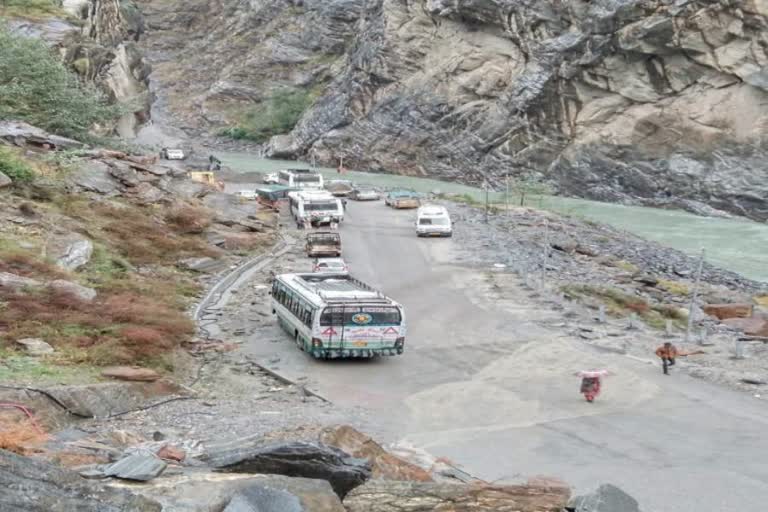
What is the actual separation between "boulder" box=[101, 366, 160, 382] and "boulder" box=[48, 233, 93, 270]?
796cm

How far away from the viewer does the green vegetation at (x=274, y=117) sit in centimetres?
11425

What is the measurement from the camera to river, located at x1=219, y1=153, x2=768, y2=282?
50.3m

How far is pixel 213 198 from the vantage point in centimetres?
4591

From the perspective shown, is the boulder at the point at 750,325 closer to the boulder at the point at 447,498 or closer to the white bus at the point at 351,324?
the white bus at the point at 351,324

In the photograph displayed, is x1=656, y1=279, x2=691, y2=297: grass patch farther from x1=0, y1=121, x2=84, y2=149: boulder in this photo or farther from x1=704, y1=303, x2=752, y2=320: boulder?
x1=0, y1=121, x2=84, y2=149: boulder

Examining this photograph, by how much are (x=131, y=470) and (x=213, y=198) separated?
37477 mm

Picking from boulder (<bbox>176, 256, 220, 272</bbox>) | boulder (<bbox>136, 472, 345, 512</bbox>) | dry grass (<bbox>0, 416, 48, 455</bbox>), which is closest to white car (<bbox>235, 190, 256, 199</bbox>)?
boulder (<bbox>176, 256, 220, 272</bbox>)

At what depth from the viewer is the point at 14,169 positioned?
32.6m

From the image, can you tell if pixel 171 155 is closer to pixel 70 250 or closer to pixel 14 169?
pixel 14 169

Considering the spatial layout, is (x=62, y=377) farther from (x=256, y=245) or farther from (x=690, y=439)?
(x=256, y=245)

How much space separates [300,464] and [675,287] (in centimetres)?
2979

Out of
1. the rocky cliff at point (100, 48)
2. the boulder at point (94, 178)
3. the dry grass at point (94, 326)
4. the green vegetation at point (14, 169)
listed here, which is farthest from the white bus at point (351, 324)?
the rocky cliff at point (100, 48)

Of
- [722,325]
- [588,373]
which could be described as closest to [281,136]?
[722,325]

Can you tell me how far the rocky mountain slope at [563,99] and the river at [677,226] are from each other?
3315mm
